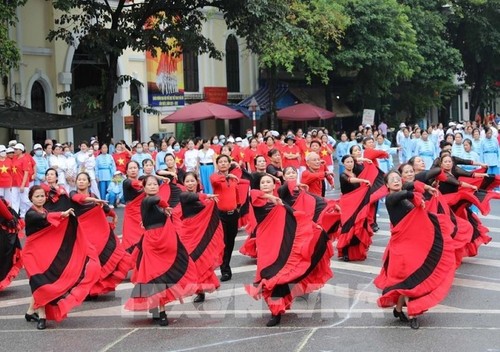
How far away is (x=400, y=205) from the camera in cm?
881

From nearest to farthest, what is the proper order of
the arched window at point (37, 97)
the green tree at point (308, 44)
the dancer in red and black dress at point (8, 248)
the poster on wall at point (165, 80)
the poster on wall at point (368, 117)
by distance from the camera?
the dancer in red and black dress at point (8, 248) → the arched window at point (37, 97) → the green tree at point (308, 44) → the poster on wall at point (165, 80) → the poster on wall at point (368, 117)

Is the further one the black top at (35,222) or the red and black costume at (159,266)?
the black top at (35,222)

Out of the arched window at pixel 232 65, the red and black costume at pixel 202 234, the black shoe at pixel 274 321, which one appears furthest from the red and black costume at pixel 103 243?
the arched window at pixel 232 65

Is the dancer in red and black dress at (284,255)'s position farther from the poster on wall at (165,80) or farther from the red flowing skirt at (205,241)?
the poster on wall at (165,80)

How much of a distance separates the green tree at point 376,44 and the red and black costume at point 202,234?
24.5 meters

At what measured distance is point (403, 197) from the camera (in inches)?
344

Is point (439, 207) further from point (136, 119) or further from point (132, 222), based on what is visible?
point (136, 119)

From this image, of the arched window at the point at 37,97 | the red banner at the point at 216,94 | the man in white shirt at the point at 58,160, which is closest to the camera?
the man in white shirt at the point at 58,160

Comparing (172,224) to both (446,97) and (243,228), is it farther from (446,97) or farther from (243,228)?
(446,97)

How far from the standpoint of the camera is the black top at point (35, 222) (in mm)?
9153

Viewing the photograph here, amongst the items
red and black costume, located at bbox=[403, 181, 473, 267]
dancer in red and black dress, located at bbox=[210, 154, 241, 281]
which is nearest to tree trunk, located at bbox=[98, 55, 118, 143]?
dancer in red and black dress, located at bbox=[210, 154, 241, 281]

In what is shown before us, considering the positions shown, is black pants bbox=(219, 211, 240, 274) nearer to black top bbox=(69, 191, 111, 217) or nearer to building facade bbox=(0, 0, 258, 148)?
black top bbox=(69, 191, 111, 217)

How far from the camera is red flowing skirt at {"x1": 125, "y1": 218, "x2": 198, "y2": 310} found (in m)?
8.90

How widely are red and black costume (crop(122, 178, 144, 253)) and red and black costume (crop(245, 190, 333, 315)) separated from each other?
2.65 metres
